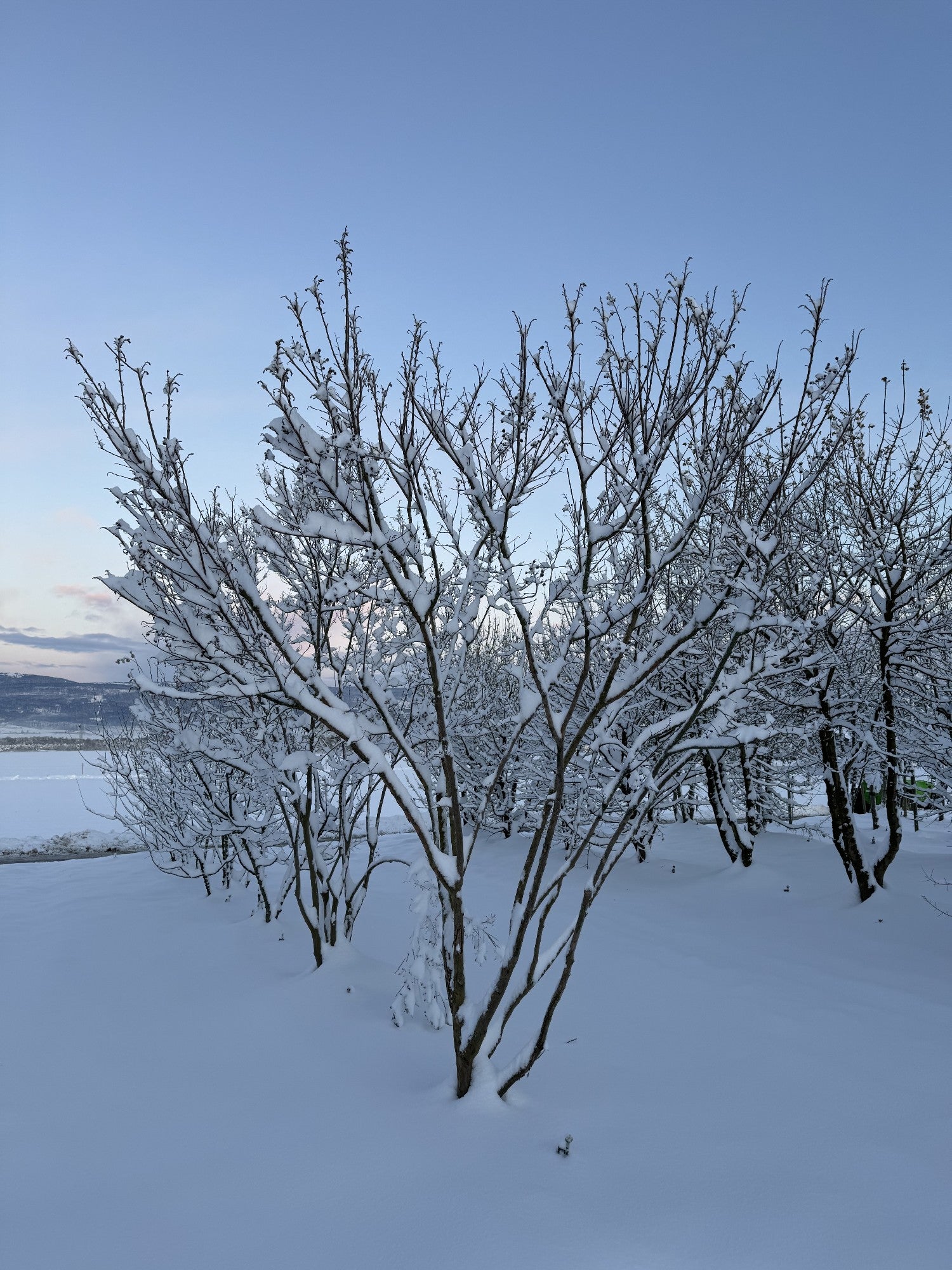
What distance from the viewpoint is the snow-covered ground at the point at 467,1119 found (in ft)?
8.48

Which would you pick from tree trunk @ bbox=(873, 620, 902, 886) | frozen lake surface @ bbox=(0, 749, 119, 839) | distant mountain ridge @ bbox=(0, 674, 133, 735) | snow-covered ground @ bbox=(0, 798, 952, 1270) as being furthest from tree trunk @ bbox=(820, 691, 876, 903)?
distant mountain ridge @ bbox=(0, 674, 133, 735)

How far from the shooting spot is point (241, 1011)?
4.79 meters

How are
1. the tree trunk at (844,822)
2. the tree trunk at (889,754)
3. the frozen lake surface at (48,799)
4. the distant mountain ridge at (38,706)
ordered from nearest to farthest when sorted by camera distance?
the tree trunk at (889,754), the tree trunk at (844,822), the frozen lake surface at (48,799), the distant mountain ridge at (38,706)

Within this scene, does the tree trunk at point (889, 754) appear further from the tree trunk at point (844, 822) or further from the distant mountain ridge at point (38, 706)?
the distant mountain ridge at point (38, 706)

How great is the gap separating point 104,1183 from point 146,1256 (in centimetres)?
62

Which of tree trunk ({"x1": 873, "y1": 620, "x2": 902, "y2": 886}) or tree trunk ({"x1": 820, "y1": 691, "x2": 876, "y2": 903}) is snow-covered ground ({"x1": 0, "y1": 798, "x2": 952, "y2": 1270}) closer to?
tree trunk ({"x1": 820, "y1": 691, "x2": 876, "y2": 903})

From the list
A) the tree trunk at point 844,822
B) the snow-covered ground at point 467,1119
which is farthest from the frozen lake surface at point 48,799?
the tree trunk at point 844,822

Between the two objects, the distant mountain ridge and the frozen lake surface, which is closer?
the frozen lake surface

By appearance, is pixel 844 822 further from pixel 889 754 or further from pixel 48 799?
pixel 48 799

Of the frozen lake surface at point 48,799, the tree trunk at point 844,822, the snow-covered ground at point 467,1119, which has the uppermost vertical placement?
the tree trunk at point 844,822

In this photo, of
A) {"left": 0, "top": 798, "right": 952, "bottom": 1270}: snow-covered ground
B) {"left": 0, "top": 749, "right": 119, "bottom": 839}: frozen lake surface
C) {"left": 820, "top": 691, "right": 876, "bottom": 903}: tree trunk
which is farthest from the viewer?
{"left": 0, "top": 749, "right": 119, "bottom": 839}: frozen lake surface

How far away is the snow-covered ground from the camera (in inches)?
102

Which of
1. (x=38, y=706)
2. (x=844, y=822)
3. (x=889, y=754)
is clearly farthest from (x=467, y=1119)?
(x=38, y=706)

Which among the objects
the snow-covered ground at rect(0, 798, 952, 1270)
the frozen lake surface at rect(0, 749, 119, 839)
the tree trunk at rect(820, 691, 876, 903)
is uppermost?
the tree trunk at rect(820, 691, 876, 903)
